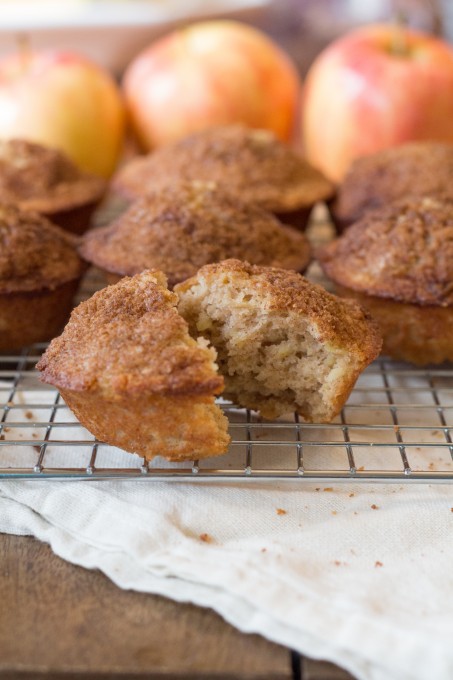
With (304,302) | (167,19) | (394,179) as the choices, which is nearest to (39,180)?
(394,179)

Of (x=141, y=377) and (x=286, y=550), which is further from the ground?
(x=141, y=377)

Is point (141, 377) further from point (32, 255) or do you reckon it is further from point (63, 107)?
point (63, 107)

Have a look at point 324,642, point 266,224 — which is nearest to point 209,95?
point 266,224

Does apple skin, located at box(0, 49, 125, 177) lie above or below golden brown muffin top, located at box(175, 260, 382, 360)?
below

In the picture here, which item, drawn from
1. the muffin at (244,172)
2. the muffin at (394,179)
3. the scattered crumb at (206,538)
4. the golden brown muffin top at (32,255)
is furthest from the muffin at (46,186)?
the scattered crumb at (206,538)

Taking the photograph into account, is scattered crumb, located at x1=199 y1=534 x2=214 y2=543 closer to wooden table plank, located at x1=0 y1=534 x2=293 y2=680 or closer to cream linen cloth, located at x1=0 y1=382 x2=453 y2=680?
cream linen cloth, located at x1=0 y1=382 x2=453 y2=680

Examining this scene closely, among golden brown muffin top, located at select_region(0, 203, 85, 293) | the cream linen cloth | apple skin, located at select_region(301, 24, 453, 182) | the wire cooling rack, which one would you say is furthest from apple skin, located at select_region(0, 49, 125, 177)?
the cream linen cloth

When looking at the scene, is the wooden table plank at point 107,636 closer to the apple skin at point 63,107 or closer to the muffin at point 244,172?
the muffin at point 244,172
